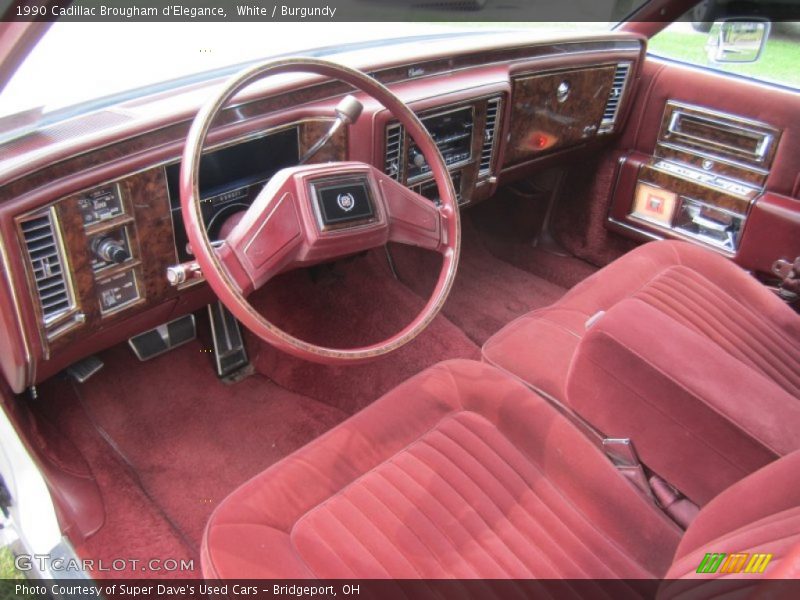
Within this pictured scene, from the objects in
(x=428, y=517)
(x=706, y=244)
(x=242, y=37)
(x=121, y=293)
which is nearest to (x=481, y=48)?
(x=242, y=37)

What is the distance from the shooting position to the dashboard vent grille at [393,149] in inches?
74.6

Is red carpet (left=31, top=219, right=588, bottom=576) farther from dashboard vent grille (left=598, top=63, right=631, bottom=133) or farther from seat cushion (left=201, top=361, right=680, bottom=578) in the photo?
dashboard vent grille (left=598, top=63, right=631, bottom=133)

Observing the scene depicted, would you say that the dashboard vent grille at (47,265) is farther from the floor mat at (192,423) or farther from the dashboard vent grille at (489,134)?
the dashboard vent grille at (489,134)

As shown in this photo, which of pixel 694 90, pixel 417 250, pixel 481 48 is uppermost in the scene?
pixel 481 48

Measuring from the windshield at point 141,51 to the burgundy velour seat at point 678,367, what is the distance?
3.13ft

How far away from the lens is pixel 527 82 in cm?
226

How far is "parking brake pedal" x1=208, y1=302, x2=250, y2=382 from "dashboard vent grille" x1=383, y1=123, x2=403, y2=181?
2.10 feet

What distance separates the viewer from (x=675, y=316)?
1709 millimetres

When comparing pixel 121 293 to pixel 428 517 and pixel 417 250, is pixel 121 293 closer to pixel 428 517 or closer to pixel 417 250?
pixel 428 517

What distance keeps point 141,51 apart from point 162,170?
41 centimetres

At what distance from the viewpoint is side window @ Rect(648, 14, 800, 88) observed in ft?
7.54

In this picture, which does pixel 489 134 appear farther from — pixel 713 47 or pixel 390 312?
pixel 713 47

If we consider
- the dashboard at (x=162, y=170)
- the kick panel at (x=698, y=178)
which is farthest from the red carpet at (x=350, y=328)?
the kick panel at (x=698, y=178)

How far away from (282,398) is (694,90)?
168 centimetres
